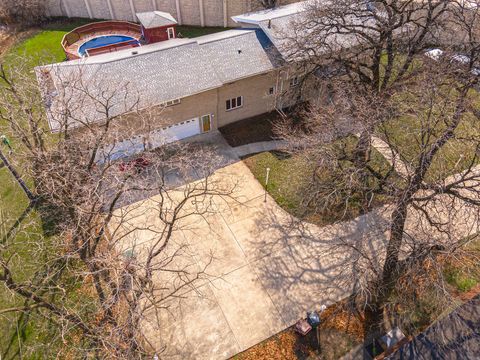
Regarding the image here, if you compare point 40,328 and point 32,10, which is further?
point 32,10

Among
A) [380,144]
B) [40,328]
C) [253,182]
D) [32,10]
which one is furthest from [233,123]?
[32,10]

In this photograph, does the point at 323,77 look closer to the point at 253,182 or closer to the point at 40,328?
the point at 253,182

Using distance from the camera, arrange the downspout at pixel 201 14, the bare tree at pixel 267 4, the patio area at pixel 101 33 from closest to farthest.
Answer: the bare tree at pixel 267 4 < the patio area at pixel 101 33 < the downspout at pixel 201 14

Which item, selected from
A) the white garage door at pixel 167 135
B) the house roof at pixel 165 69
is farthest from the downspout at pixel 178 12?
the white garage door at pixel 167 135

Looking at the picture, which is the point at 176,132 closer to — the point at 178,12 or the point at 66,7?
the point at 178,12

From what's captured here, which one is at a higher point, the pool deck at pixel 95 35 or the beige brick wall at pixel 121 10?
the beige brick wall at pixel 121 10

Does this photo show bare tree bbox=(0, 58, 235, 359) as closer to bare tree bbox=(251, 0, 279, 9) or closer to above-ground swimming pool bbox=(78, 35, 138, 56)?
above-ground swimming pool bbox=(78, 35, 138, 56)

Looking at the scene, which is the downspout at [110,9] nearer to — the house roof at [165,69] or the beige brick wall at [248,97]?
the house roof at [165,69]
